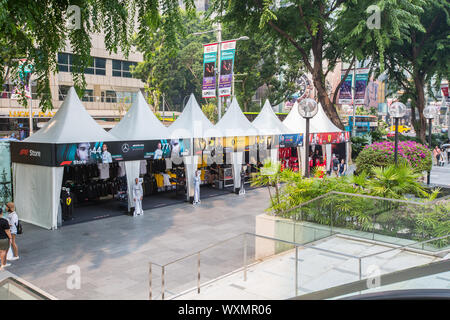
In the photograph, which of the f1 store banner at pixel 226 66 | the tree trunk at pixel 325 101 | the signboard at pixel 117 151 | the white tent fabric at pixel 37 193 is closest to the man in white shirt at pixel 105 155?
the signboard at pixel 117 151

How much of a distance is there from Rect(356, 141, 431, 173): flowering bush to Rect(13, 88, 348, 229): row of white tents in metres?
6.73

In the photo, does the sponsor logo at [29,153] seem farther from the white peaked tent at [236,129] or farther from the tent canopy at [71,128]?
the white peaked tent at [236,129]

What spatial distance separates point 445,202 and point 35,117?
128 ft

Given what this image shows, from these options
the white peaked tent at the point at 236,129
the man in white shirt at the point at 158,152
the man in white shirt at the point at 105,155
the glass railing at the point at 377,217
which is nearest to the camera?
the glass railing at the point at 377,217

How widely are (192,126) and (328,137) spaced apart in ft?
32.4

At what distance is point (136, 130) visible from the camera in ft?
53.6

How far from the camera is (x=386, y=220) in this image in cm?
866

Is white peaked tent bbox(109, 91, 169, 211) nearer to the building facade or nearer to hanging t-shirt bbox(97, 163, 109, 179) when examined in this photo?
hanging t-shirt bbox(97, 163, 109, 179)

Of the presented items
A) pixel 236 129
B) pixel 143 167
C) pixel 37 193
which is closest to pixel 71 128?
pixel 37 193

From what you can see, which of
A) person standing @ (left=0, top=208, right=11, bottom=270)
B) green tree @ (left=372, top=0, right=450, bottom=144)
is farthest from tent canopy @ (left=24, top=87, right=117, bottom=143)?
green tree @ (left=372, top=0, right=450, bottom=144)

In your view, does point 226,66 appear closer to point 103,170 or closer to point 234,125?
point 234,125

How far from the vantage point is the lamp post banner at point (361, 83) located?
27.2 meters

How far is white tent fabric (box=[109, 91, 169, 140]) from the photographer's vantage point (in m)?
16.3

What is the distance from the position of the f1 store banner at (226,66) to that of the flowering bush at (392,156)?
29.5ft
